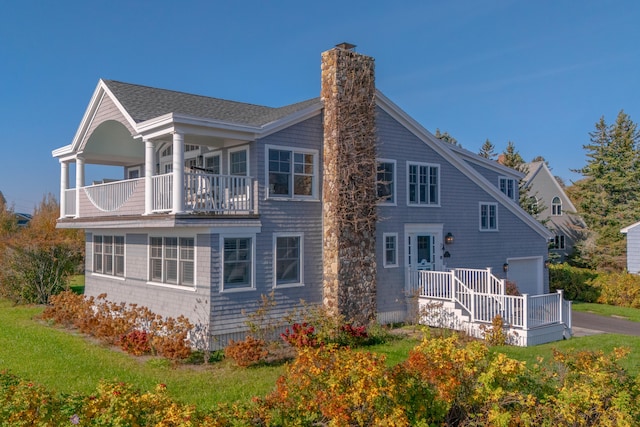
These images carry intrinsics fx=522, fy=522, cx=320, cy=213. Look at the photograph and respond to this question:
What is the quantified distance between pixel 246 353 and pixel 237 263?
2.76m

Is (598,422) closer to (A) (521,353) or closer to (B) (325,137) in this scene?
(A) (521,353)

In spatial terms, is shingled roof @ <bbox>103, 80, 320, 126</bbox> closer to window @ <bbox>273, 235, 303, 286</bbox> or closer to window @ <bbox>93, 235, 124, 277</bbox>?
window @ <bbox>273, 235, 303, 286</bbox>

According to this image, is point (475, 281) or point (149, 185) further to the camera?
point (475, 281)

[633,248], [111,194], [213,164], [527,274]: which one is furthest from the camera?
[633,248]

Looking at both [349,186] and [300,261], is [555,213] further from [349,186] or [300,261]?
[300,261]

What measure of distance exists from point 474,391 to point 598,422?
162cm

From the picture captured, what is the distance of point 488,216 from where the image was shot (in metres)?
20.0

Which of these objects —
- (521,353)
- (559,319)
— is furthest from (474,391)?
(559,319)

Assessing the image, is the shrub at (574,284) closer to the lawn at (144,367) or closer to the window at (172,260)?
the lawn at (144,367)

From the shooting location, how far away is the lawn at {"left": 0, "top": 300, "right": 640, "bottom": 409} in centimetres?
984

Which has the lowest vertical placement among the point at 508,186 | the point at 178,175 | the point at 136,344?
the point at 136,344

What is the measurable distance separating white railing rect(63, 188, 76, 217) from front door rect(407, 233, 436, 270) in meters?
11.5

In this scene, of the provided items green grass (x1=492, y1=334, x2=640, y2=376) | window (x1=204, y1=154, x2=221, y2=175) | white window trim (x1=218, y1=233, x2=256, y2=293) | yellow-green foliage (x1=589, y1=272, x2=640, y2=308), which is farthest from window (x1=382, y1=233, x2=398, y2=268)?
yellow-green foliage (x1=589, y1=272, x2=640, y2=308)

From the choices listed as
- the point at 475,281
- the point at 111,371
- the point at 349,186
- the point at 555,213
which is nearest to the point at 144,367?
the point at 111,371
